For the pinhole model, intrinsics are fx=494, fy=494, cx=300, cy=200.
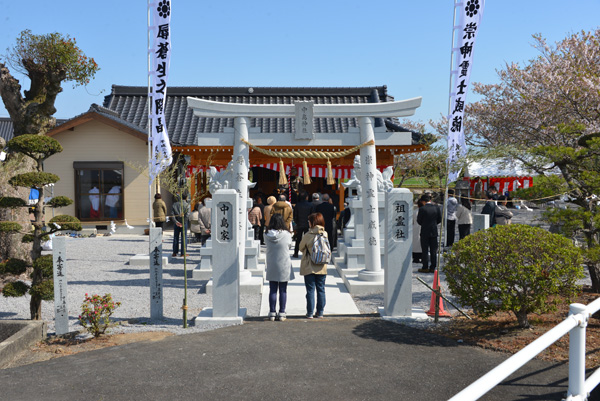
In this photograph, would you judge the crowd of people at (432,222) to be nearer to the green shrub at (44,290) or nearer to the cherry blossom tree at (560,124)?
the cherry blossom tree at (560,124)

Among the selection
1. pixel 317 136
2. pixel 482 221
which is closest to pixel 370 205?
pixel 317 136

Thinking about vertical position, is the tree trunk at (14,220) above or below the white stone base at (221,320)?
above

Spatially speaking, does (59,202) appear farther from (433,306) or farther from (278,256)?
(433,306)

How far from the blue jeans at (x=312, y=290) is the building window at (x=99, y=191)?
1426 centimetres

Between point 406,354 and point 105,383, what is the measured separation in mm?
3377

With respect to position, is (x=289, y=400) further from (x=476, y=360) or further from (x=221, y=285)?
(x=221, y=285)

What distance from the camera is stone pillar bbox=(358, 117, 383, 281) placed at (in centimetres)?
1005

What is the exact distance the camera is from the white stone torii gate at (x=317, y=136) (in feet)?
32.1

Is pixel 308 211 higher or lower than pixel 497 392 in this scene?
higher

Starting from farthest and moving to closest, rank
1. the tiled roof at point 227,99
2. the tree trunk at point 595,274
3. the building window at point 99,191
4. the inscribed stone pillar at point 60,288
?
the tiled roof at point 227,99 < the building window at point 99,191 < the tree trunk at point 595,274 < the inscribed stone pillar at point 60,288

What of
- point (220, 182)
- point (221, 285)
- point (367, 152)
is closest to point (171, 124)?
point (220, 182)

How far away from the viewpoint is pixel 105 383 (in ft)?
16.9

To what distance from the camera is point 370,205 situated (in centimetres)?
1023

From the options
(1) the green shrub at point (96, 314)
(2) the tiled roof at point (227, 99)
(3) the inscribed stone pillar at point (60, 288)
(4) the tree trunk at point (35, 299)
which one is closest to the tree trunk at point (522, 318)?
(1) the green shrub at point (96, 314)
